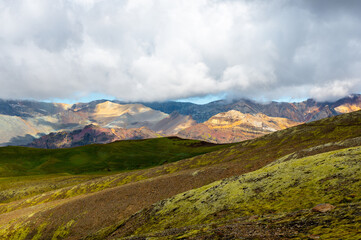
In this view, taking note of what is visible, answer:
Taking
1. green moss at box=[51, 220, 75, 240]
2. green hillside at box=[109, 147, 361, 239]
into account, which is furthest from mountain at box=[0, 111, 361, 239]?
green hillside at box=[109, 147, 361, 239]

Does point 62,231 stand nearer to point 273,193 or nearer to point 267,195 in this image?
point 267,195

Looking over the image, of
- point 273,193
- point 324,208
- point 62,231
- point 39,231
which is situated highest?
point 324,208

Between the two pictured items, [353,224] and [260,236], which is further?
[260,236]

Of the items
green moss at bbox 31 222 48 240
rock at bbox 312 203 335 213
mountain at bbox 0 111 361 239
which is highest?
rock at bbox 312 203 335 213

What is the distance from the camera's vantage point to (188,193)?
159 feet

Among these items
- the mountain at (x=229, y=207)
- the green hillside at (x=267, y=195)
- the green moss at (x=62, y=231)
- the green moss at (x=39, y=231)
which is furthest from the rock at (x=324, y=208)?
the green moss at (x=39, y=231)

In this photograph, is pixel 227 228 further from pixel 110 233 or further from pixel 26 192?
pixel 26 192

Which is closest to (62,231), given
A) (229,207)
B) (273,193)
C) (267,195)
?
(229,207)

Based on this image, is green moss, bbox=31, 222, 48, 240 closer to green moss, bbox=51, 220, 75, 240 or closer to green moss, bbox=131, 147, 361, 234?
green moss, bbox=51, 220, 75, 240

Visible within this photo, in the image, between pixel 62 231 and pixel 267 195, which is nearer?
pixel 267 195

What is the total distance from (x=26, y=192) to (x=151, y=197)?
93.2 meters

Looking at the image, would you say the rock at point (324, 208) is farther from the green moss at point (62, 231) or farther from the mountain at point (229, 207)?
the green moss at point (62, 231)

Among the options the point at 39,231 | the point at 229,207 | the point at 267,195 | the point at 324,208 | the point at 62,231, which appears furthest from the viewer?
the point at 39,231

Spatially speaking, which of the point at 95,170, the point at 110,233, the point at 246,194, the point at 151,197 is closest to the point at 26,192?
the point at 95,170
